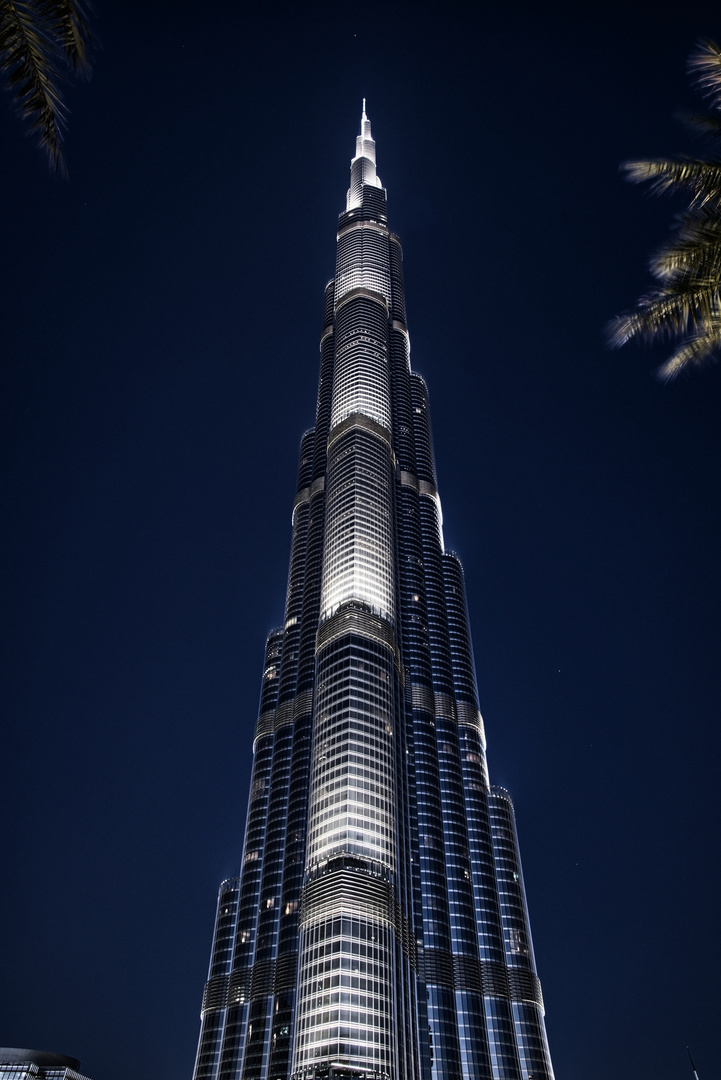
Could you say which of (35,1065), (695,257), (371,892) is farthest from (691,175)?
(35,1065)

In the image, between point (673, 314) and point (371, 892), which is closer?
point (673, 314)

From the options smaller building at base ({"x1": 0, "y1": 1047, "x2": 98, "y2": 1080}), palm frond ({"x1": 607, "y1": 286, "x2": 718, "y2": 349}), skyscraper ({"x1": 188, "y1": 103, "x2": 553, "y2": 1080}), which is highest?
skyscraper ({"x1": 188, "y1": 103, "x2": 553, "y2": 1080})

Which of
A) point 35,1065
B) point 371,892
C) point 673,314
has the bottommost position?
point 673,314

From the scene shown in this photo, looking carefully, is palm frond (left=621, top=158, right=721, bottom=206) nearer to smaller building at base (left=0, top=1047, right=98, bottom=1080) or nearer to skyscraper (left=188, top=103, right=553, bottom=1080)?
skyscraper (left=188, top=103, right=553, bottom=1080)

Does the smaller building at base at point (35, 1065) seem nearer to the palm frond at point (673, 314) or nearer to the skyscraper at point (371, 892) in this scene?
the skyscraper at point (371, 892)

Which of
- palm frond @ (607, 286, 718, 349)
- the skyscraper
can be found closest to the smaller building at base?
the skyscraper

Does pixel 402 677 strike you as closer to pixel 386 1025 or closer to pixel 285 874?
pixel 285 874

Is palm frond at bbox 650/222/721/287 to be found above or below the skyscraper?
below

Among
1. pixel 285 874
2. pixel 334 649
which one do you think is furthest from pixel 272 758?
pixel 334 649

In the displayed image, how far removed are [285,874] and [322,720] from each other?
39.9 metres

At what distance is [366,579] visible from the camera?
7397 inches

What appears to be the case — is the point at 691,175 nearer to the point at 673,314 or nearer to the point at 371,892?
the point at 673,314

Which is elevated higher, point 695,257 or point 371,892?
point 371,892

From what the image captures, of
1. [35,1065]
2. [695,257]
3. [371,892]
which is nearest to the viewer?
[695,257]
